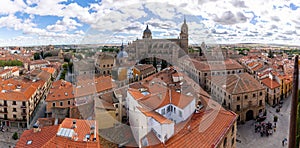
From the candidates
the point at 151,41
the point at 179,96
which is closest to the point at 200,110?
the point at 179,96

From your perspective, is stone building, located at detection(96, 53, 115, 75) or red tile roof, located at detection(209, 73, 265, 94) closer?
red tile roof, located at detection(209, 73, 265, 94)

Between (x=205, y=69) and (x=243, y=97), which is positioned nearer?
(x=243, y=97)

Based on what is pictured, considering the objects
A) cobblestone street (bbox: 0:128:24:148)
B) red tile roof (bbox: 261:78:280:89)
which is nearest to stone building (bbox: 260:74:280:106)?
red tile roof (bbox: 261:78:280:89)

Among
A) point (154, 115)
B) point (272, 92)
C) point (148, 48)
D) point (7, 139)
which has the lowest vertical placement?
point (7, 139)

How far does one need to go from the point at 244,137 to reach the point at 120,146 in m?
5.81

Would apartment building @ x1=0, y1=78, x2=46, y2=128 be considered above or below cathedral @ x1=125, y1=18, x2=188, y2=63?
below

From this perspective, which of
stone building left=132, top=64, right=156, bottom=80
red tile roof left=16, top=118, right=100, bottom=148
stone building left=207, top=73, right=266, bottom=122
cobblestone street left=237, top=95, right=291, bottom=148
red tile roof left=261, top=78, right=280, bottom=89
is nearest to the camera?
red tile roof left=16, top=118, right=100, bottom=148

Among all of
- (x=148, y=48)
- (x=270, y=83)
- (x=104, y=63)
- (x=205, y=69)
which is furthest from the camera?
(x=205, y=69)

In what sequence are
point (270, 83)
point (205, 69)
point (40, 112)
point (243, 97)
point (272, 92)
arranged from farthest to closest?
1. point (205, 69)
2. point (270, 83)
3. point (272, 92)
4. point (40, 112)
5. point (243, 97)

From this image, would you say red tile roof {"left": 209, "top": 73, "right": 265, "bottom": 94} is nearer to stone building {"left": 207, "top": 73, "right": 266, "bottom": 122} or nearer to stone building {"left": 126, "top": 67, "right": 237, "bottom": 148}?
stone building {"left": 207, "top": 73, "right": 266, "bottom": 122}

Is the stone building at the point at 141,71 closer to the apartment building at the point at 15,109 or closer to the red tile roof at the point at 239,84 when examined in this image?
the red tile roof at the point at 239,84

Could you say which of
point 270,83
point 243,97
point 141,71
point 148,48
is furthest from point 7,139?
point 270,83

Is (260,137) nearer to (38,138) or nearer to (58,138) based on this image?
(58,138)

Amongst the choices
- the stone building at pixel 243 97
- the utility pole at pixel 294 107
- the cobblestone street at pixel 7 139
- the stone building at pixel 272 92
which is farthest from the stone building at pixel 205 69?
the utility pole at pixel 294 107
